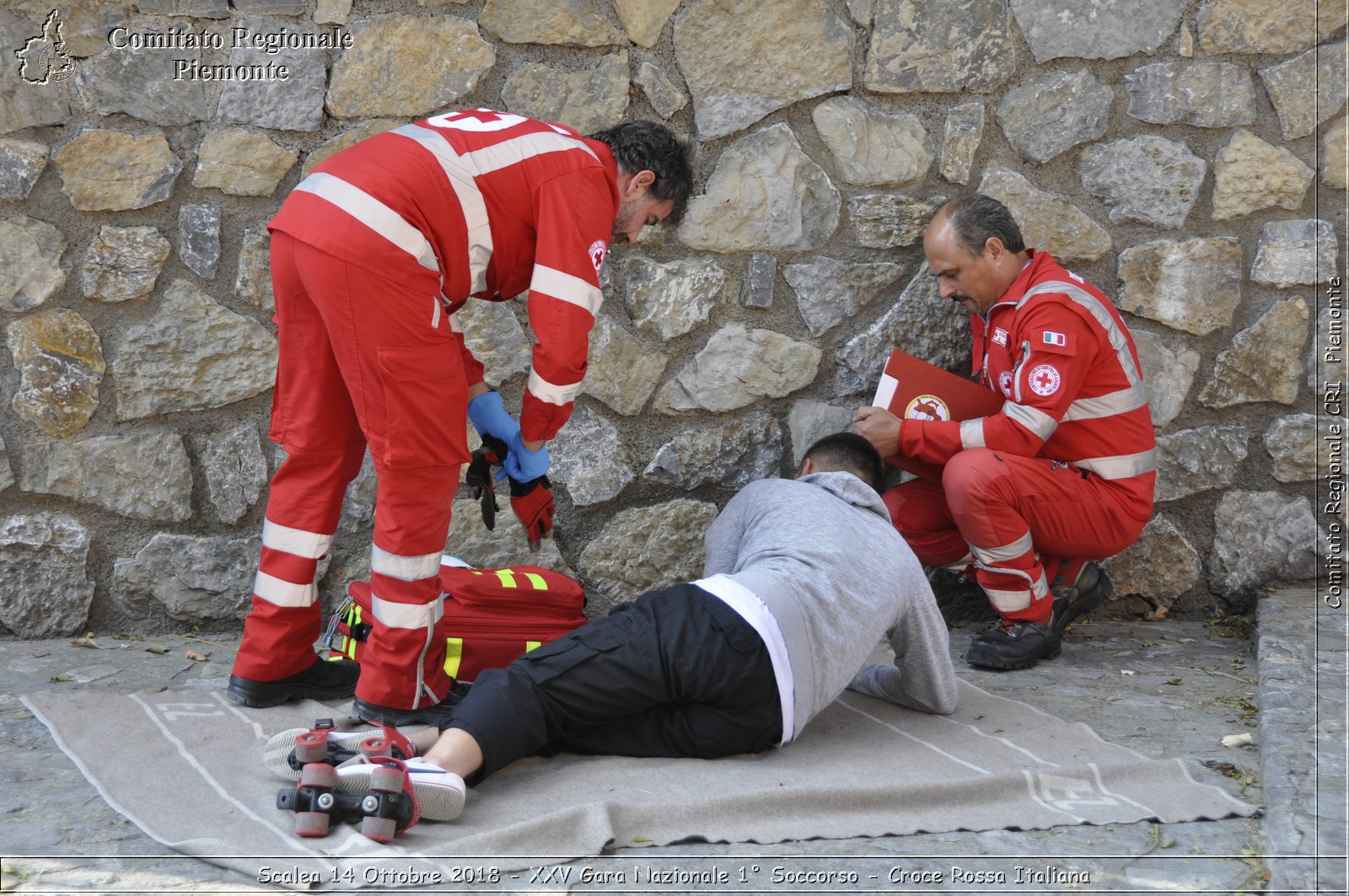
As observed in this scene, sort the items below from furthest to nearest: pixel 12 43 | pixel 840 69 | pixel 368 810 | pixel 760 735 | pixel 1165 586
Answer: pixel 1165 586, pixel 840 69, pixel 12 43, pixel 760 735, pixel 368 810

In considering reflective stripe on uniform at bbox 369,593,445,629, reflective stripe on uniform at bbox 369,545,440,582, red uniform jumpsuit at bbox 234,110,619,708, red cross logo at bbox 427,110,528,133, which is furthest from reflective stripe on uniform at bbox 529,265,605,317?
reflective stripe on uniform at bbox 369,593,445,629

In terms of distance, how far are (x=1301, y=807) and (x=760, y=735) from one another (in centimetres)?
97

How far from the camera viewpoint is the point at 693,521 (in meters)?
3.50

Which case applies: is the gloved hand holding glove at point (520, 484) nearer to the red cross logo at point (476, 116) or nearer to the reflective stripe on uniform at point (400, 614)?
the reflective stripe on uniform at point (400, 614)

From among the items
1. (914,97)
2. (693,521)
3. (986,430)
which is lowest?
(693,521)

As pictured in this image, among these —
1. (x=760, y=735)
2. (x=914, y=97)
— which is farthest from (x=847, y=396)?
(x=760, y=735)

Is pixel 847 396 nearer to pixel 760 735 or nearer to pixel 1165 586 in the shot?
pixel 1165 586

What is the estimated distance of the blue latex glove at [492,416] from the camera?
110 inches

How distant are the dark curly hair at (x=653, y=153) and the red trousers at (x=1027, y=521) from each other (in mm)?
1045

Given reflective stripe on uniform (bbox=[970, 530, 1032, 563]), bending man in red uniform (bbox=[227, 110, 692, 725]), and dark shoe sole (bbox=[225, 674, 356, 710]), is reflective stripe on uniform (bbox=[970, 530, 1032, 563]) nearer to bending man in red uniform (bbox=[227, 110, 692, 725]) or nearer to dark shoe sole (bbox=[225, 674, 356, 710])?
bending man in red uniform (bbox=[227, 110, 692, 725])

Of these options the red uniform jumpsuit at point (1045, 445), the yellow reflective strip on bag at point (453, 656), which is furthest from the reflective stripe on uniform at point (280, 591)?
the red uniform jumpsuit at point (1045, 445)

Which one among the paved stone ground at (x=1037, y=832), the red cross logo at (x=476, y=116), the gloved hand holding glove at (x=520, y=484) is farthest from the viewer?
the gloved hand holding glove at (x=520, y=484)

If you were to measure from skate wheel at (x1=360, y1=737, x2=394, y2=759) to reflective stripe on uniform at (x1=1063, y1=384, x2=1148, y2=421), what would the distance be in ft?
6.47

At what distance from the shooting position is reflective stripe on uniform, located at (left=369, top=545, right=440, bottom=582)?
250 centimetres
